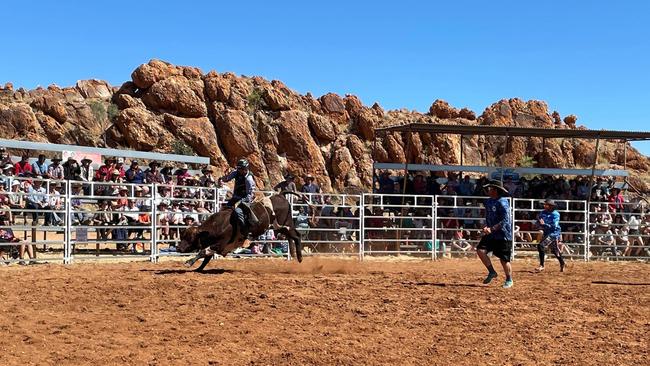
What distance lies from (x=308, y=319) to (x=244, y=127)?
4175 centimetres

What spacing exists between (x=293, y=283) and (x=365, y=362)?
15.5ft

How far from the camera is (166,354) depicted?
5.91 m

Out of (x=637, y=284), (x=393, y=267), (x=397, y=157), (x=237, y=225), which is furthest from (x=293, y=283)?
(x=397, y=157)

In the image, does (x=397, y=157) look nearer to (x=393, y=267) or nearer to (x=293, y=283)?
(x=393, y=267)

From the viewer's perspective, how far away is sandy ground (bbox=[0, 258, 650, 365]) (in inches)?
237

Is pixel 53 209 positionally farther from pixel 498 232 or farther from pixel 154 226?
pixel 498 232

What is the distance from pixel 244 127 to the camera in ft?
160

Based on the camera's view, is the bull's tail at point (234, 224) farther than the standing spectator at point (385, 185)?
No

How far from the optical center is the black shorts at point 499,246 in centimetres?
1099

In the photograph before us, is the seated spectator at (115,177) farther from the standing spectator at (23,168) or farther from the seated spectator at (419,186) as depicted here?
the seated spectator at (419,186)

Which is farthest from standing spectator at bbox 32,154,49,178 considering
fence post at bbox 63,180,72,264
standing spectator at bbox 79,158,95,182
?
fence post at bbox 63,180,72,264

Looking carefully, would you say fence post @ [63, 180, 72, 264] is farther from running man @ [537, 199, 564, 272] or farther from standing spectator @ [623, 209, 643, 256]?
standing spectator @ [623, 209, 643, 256]

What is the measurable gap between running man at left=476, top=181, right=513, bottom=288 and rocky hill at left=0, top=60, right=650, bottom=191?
35.9 metres

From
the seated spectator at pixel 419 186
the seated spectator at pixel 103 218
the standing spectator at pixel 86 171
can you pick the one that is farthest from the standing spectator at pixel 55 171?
the seated spectator at pixel 419 186
